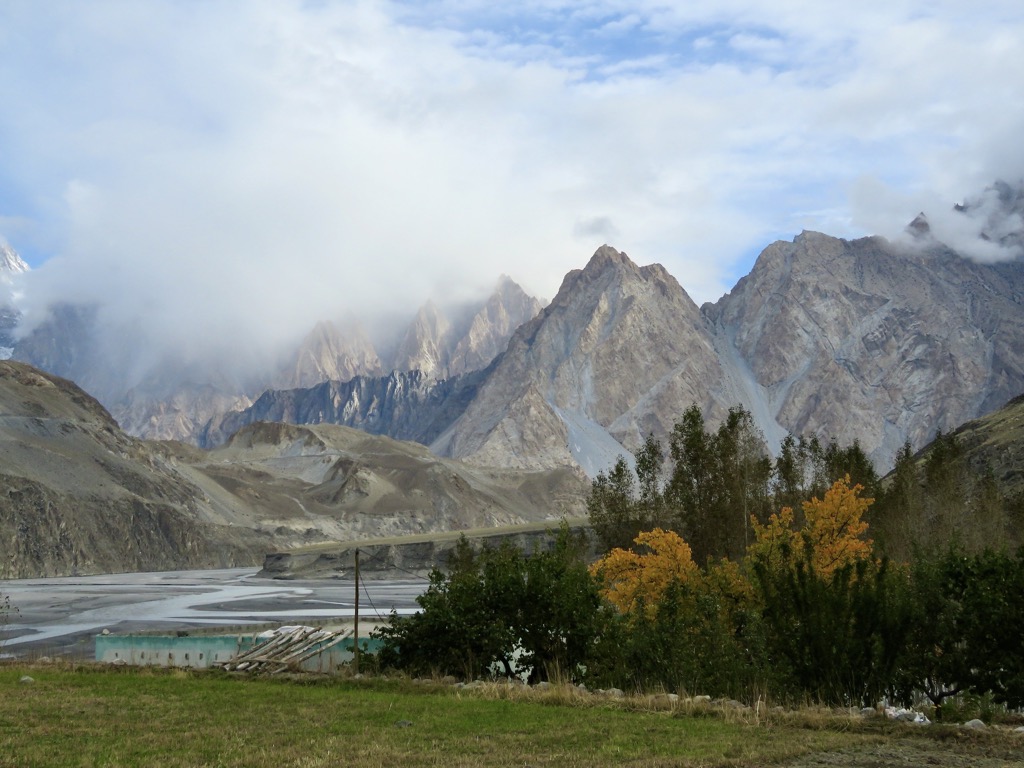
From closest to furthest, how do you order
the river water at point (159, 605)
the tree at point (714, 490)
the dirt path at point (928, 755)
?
the dirt path at point (928, 755) → the tree at point (714, 490) → the river water at point (159, 605)

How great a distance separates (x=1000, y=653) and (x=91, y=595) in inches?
3815

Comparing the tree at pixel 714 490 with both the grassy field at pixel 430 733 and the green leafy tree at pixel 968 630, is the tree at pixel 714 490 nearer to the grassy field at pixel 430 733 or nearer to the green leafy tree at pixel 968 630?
the green leafy tree at pixel 968 630

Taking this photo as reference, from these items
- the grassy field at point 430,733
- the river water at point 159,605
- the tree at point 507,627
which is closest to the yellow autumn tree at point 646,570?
the river water at point 159,605

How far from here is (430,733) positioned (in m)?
17.7

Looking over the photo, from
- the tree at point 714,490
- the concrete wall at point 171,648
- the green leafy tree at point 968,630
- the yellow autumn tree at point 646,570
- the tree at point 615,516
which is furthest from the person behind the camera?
the tree at point 615,516

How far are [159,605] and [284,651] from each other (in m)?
64.0

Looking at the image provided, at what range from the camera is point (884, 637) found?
2284 centimetres

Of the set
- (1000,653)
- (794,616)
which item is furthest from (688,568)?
(1000,653)

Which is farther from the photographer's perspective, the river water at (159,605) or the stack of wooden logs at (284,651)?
the river water at (159,605)

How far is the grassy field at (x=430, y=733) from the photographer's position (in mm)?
15219

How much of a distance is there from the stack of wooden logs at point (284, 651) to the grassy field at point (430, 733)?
16.1ft

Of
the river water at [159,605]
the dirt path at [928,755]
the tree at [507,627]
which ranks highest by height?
the tree at [507,627]

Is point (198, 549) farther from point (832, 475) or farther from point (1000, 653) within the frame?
point (1000, 653)

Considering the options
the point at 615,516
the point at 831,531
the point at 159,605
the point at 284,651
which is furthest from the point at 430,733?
the point at 159,605
